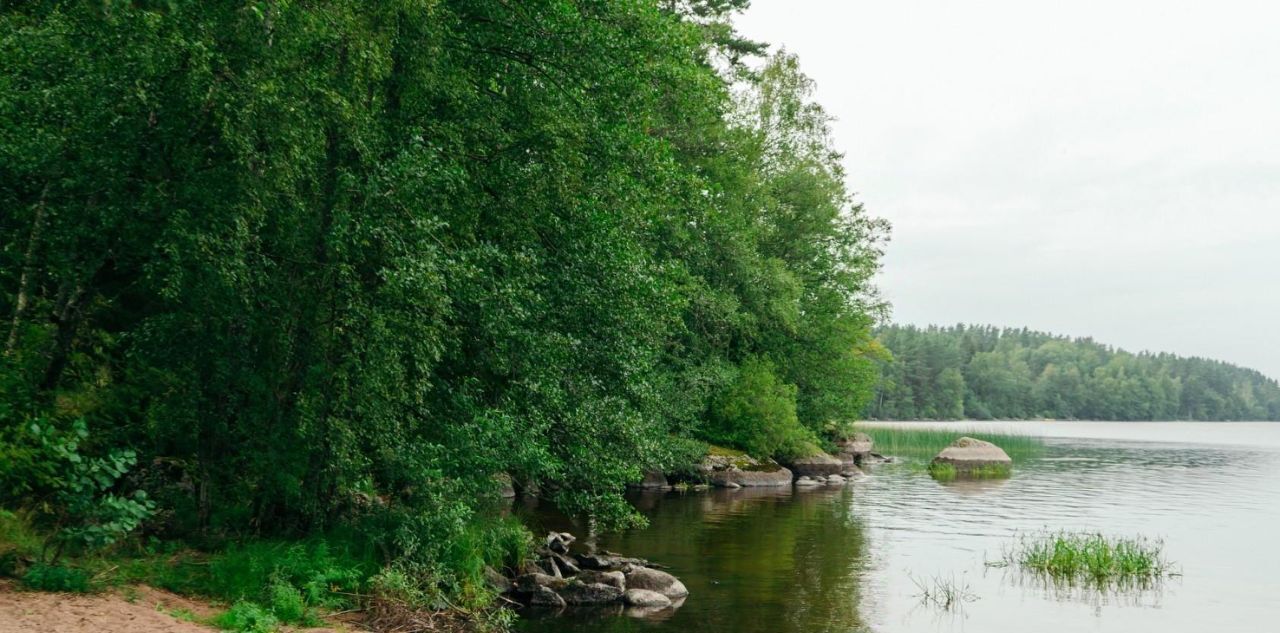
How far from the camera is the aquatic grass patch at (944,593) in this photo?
16.5 m

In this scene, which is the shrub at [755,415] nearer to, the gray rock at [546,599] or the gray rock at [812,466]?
the gray rock at [812,466]

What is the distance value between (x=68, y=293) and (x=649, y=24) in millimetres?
10381

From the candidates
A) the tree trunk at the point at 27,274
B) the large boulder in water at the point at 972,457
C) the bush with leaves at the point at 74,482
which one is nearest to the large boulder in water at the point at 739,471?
the large boulder in water at the point at 972,457

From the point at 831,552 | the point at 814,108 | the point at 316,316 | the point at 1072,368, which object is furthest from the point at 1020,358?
→ the point at 316,316

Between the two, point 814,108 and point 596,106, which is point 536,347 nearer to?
point 596,106

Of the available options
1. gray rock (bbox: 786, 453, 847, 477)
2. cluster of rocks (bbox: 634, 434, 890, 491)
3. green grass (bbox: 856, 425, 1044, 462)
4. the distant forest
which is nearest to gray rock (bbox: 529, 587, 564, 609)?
cluster of rocks (bbox: 634, 434, 890, 491)

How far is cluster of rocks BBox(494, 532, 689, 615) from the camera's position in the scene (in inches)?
599

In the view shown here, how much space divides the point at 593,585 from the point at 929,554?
32.9ft

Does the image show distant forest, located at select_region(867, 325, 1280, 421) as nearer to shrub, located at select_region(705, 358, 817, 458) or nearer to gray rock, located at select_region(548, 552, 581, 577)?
shrub, located at select_region(705, 358, 817, 458)

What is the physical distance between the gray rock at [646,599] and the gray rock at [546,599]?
1213mm

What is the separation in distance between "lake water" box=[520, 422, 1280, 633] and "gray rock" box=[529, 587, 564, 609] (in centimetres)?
51

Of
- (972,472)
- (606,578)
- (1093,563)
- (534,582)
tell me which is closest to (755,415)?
(972,472)

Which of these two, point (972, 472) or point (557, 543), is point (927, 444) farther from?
point (557, 543)

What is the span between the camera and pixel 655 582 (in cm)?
1627
